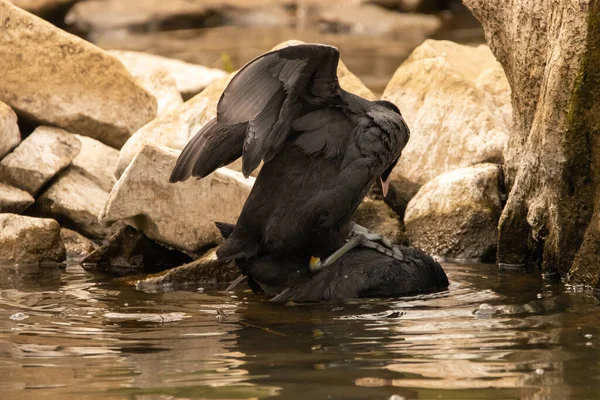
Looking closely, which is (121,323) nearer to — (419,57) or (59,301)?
(59,301)

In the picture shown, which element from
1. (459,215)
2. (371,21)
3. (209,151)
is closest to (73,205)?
(209,151)

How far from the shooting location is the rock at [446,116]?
845 centimetres

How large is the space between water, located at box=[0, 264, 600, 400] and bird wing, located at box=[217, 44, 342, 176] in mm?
974

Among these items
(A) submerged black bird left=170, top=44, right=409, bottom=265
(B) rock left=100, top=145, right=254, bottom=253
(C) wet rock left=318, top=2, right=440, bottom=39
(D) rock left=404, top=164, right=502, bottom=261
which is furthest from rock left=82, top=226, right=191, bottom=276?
(C) wet rock left=318, top=2, right=440, bottom=39

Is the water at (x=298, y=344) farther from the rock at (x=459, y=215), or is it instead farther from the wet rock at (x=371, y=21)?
the wet rock at (x=371, y=21)

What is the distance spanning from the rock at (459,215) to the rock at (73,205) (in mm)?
2424

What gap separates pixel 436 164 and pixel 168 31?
14.9 meters

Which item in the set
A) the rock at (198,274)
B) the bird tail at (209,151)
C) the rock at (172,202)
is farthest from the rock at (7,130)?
the bird tail at (209,151)

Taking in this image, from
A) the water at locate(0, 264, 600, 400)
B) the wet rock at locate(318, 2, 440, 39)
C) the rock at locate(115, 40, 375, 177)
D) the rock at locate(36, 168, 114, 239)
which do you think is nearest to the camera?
the water at locate(0, 264, 600, 400)

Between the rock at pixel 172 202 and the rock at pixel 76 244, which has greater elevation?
the rock at pixel 172 202

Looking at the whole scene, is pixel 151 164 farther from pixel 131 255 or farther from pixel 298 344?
pixel 298 344

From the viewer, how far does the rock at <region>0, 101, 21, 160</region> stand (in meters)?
8.48

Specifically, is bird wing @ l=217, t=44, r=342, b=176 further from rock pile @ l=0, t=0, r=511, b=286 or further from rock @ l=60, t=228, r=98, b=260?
rock @ l=60, t=228, r=98, b=260

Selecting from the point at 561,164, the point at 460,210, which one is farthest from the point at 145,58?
the point at 561,164
